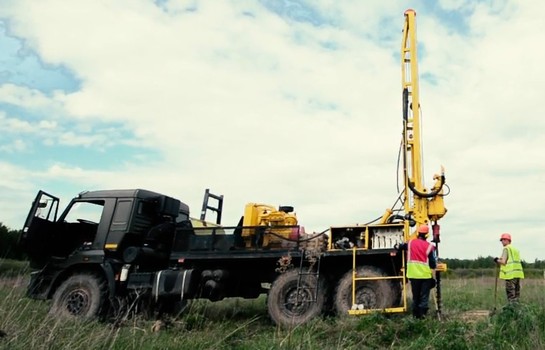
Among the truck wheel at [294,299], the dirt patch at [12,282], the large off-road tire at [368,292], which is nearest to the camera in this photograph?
the dirt patch at [12,282]

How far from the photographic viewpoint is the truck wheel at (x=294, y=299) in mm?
9453

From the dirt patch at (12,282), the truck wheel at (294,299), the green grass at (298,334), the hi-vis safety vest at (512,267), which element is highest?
the hi-vis safety vest at (512,267)

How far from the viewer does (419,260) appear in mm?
8953

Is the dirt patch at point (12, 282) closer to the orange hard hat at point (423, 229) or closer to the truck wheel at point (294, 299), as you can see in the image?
the truck wheel at point (294, 299)

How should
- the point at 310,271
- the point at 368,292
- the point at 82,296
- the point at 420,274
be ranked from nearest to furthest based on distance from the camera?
the point at 420,274 < the point at 368,292 < the point at 310,271 < the point at 82,296

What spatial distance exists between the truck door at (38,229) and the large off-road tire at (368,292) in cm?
622

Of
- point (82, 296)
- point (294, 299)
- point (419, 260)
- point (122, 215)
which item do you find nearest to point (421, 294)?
point (419, 260)

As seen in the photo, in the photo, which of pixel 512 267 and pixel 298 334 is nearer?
pixel 298 334

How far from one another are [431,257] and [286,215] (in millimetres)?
3016

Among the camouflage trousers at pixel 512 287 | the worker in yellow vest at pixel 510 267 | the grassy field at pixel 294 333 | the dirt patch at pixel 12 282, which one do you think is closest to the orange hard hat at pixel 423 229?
the grassy field at pixel 294 333

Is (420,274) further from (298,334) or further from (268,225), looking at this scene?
(268,225)

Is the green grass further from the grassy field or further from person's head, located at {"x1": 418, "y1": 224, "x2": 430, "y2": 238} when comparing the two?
person's head, located at {"x1": 418, "y1": 224, "x2": 430, "y2": 238}

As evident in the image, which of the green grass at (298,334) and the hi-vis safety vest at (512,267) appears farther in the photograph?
the hi-vis safety vest at (512,267)

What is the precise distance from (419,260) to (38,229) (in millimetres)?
7692
